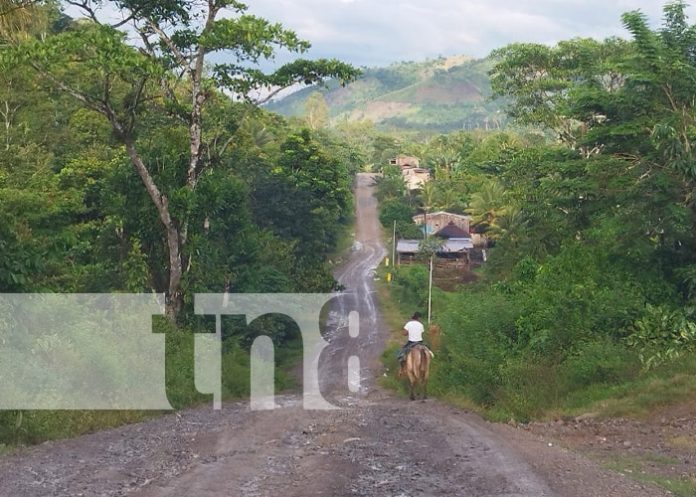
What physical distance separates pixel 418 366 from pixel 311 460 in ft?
27.3

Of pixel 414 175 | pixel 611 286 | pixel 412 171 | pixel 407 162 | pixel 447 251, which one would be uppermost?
pixel 407 162

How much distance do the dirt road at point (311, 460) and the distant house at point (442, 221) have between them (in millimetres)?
71930

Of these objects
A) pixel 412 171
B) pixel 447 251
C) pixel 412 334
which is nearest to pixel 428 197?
pixel 447 251

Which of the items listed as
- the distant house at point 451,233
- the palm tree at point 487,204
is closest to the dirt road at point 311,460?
the palm tree at point 487,204

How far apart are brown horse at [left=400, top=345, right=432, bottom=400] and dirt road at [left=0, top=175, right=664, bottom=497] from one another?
9.30ft

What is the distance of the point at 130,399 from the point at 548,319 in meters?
9.53

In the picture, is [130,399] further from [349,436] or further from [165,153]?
[165,153]

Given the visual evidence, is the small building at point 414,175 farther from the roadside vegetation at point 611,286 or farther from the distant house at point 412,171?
the roadside vegetation at point 611,286

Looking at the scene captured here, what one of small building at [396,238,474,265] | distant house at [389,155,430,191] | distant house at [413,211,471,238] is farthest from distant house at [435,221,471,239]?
distant house at [389,155,430,191]

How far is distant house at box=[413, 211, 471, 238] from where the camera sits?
8569 centimetres

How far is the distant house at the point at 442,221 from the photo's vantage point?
85.7 metres

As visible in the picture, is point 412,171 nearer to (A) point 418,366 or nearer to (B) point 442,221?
Result: (B) point 442,221

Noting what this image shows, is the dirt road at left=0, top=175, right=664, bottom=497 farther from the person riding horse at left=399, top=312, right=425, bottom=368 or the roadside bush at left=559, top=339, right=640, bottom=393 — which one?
the person riding horse at left=399, top=312, right=425, bottom=368

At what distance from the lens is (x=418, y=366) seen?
58.0 feet
